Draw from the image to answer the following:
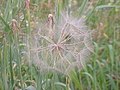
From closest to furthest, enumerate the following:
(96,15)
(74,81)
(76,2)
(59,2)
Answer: (59,2), (74,81), (96,15), (76,2)

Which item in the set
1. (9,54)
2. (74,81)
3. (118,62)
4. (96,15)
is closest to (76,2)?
(96,15)

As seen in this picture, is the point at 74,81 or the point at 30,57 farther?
the point at 74,81

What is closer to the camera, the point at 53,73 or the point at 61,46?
the point at 61,46

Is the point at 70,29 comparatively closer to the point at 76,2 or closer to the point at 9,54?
the point at 9,54

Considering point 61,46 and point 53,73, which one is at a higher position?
point 61,46

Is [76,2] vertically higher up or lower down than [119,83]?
higher up

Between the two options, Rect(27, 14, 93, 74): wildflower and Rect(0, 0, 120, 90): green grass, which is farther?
Rect(0, 0, 120, 90): green grass

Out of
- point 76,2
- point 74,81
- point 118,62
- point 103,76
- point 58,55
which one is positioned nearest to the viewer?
point 58,55

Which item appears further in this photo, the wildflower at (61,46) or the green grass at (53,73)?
the green grass at (53,73)
